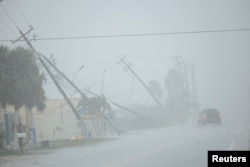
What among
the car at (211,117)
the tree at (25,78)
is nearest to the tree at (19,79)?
the tree at (25,78)

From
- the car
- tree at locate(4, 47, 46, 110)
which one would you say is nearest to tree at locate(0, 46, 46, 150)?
tree at locate(4, 47, 46, 110)

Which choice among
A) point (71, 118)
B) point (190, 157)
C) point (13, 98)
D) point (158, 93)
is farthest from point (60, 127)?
point (158, 93)

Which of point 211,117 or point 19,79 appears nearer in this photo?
point 19,79

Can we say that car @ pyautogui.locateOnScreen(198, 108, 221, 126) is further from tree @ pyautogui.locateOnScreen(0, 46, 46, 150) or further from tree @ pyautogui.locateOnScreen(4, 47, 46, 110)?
tree @ pyautogui.locateOnScreen(4, 47, 46, 110)

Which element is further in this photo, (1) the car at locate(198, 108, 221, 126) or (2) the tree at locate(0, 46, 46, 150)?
(1) the car at locate(198, 108, 221, 126)

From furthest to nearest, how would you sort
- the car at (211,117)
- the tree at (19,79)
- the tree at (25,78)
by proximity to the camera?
1. the car at (211,117)
2. the tree at (25,78)
3. the tree at (19,79)

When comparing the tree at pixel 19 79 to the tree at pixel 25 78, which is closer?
the tree at pixel 19 79

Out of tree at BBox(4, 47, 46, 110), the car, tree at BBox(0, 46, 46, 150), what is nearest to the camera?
tree at BBox(0, 46, 46, 150)

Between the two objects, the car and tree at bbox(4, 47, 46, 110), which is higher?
tree at bbox(4, 47, 46, 110)

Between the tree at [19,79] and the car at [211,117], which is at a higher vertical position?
the tree at [19,79]

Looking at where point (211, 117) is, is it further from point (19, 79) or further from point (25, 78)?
point (19, 79)

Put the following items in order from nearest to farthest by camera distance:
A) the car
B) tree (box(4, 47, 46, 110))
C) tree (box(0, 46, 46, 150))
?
tree (box(0, 46, 46, 150)) → tree (box(4, 47, 46, 110)) → the car

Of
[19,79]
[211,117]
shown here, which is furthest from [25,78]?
[211,117]

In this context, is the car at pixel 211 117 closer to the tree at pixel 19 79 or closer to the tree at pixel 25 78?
the tree at pixel 19 79
